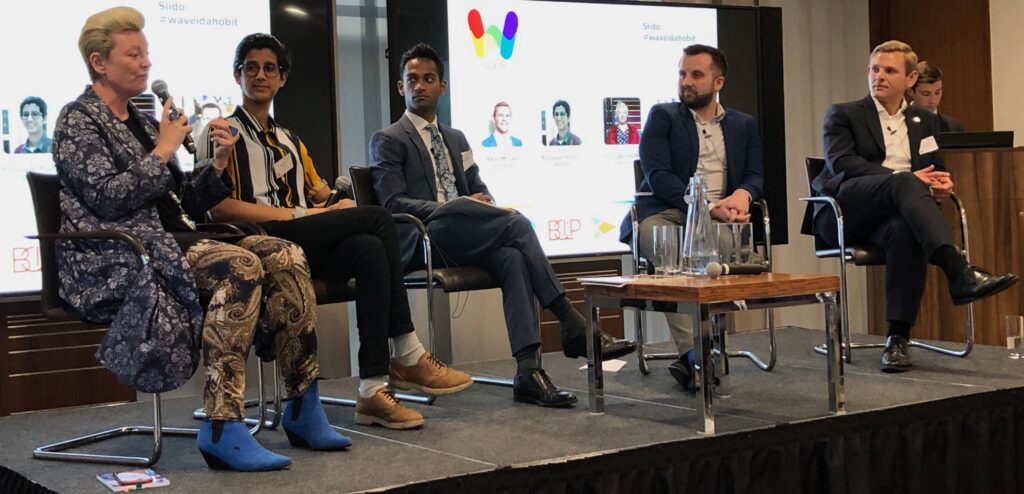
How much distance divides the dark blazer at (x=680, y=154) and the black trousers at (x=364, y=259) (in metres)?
1.18

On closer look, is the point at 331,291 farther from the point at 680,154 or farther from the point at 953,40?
the point at 953,40

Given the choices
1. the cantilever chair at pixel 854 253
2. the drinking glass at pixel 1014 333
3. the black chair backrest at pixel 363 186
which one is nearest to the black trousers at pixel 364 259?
the black chair backrest at pixel 363 186

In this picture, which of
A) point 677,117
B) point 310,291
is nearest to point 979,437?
point 677,117

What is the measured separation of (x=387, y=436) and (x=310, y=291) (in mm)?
455

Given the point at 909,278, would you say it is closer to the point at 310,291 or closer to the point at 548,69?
the point at 548,69

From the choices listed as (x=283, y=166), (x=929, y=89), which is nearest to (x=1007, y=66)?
(x=929, y=89)

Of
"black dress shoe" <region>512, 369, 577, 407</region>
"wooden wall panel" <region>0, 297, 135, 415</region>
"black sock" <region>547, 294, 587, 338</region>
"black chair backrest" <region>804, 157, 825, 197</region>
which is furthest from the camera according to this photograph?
"black chair backrest" <region>804, 157, 825, 197</region>

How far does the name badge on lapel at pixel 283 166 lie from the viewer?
10.4 ft

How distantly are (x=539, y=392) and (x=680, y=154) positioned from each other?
3.55 feet

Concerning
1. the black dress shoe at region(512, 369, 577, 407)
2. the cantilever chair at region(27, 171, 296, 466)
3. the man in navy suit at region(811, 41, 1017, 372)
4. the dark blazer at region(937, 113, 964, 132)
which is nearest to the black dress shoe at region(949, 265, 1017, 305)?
the man in navy suit at region(811, 41, 1017, 372)

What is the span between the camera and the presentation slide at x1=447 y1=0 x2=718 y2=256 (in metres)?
4.71

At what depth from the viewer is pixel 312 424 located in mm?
2666

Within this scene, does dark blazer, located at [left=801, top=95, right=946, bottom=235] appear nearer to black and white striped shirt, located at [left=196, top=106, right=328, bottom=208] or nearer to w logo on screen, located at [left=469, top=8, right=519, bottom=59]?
w logo on screen, located at [left=469, top=8, right=519, bottom=59]

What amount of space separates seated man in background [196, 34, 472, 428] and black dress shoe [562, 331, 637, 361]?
42 cm
